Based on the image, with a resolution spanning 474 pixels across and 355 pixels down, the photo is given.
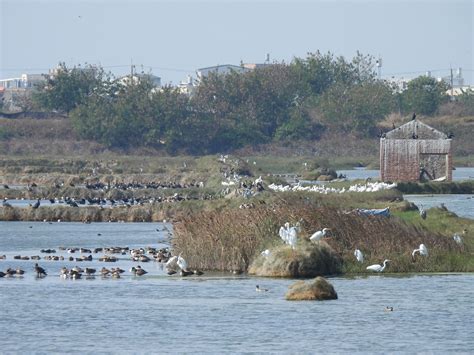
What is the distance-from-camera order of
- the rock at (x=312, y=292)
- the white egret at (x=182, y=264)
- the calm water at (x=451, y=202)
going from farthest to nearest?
A: the calm water at (x=451, y=202) → the white egret at (x=182, y=264) → the rock at (x=312, y=292)

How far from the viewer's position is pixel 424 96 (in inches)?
5778

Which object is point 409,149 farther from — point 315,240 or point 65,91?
point 65,91

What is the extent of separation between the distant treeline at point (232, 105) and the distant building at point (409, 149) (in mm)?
43370

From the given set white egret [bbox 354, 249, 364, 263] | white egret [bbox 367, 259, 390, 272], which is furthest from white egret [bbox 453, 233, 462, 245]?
white egret [bbox 354, 249, 364, 263]

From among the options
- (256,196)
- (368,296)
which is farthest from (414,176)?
(368,296)

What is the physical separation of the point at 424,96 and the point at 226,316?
11806cm

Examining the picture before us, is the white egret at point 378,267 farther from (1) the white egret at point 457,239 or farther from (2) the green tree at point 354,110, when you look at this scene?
(2) the green tree at point 354,110

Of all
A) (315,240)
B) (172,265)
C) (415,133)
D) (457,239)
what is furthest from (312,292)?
(415,133)

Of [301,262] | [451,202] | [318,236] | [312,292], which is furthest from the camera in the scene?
[451,202]

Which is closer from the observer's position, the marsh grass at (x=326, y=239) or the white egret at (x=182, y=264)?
the marsh grass at (x=326, y=239)

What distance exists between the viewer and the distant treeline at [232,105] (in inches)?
4769

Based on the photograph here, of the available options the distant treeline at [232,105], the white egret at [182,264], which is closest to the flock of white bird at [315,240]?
the white egret at [182,264]

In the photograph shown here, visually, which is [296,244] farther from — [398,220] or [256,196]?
[256,196]

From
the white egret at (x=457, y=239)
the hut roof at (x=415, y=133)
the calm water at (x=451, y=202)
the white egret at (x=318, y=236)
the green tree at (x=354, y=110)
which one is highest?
the green tree at (x=354, y=110)
